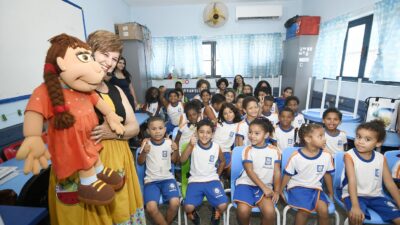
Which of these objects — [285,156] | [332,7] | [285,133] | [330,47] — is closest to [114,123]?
[285,156]

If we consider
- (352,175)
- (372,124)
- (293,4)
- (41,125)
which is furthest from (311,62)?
(41,125)

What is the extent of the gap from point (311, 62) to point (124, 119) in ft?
14.0

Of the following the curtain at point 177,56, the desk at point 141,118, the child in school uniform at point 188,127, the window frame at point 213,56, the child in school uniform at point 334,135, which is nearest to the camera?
the child in school uniform at point 334,135

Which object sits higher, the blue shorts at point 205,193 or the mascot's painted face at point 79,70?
the mascot's painted face at point 79,70

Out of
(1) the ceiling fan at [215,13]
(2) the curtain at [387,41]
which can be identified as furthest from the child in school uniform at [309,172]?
(1) the ceiling fan at [215,13]

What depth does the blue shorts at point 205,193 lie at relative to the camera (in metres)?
1.53

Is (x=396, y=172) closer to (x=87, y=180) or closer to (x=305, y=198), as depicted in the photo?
(x=305, y=198)

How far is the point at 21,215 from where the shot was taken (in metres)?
0.74

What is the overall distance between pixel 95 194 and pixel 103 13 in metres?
3.90

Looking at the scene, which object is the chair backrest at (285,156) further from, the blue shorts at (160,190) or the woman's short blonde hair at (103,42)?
the woman's short blonde hair at (103,42)

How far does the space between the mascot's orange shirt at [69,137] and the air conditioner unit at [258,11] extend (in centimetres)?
481

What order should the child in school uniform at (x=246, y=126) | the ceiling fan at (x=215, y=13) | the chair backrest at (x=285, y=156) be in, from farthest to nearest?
1. the ceiling fan at (x=215, y=13)
2. the child in school uniform at (x=246, y=126)
3. the chair backrest at (x=285, y=156)

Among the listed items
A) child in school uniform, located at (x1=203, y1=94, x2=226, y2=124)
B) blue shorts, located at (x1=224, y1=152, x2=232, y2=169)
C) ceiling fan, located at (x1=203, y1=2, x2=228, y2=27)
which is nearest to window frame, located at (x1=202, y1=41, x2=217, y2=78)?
ceiling fan, located at (x1=203, y1=2, x2=228, y2=27)

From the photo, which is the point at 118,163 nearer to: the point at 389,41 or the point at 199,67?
the point at 389,41
